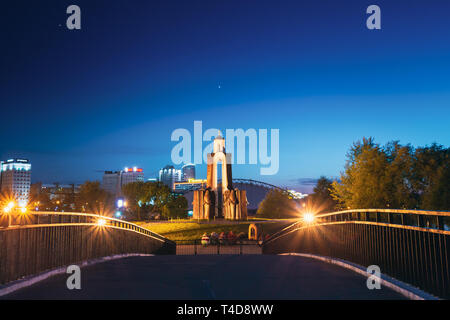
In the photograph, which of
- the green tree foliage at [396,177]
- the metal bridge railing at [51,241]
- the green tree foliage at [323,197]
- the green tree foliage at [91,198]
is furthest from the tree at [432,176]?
the green tree foliage at [91,198]

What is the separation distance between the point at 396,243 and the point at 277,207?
8205 cm

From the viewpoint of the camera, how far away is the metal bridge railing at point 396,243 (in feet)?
18.6

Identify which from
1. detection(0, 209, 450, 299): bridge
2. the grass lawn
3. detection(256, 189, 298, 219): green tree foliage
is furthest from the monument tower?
detection(0, 209, 450, 299): bridge

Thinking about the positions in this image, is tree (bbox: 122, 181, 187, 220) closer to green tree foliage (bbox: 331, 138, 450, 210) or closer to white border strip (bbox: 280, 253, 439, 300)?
green tree foliage (bbox: 331, 138, 450, 210)

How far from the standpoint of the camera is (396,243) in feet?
23.4

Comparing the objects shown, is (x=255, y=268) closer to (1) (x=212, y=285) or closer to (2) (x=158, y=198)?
(1) (x=212, y=285)

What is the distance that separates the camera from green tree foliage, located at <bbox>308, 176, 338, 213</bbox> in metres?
76.0

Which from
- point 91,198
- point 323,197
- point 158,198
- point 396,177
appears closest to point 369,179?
point 396,177

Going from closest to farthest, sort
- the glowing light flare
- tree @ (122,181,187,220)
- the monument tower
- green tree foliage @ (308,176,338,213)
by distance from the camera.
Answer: the glowing light flare, the monument tower, green tree foliage @ (308,176,338,213), tree @ (122,181,187,220)

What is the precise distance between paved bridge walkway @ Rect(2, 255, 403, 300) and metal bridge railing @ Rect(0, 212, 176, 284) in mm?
521

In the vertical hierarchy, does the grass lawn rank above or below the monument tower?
below
